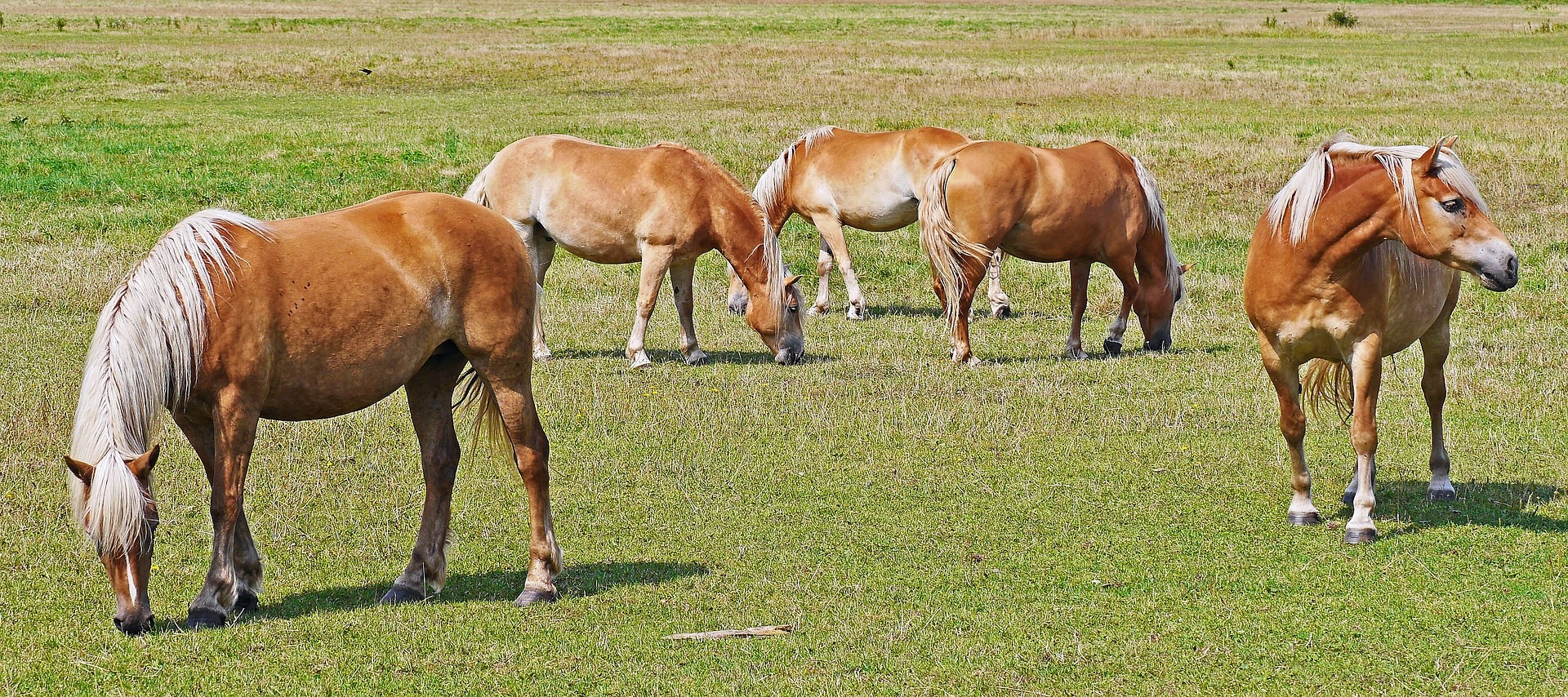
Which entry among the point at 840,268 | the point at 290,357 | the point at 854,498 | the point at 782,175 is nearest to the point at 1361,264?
the point at 854,498

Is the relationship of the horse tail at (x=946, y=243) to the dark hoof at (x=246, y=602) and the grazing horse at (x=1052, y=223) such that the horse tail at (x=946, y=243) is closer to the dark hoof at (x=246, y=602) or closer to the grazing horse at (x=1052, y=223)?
the grazing horse at (x=1052, y=223)

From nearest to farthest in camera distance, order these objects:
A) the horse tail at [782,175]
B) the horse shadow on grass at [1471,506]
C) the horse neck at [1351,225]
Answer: the horse neck at [1351,225]
the horse shadow on grass at [1471,506]
the horse tail at [782,175]

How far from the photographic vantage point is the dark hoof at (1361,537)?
735cm

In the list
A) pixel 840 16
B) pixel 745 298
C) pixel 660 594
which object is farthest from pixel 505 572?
pixel 840 16

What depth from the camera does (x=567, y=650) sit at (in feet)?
19.2

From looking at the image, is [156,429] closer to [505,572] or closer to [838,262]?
[505,572]

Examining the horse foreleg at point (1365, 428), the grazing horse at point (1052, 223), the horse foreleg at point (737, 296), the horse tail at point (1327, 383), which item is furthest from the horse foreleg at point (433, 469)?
the horse foreleg at point (737, 296)

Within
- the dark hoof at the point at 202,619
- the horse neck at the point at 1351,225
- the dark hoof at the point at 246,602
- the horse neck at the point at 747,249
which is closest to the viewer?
the dark hoof at the point at 202,619

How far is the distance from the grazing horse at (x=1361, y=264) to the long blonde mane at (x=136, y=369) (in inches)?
199

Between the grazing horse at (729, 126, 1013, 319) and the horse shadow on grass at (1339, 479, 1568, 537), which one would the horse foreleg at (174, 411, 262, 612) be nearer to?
the horse shadow on grass at (1339, 479, 1568, 537)

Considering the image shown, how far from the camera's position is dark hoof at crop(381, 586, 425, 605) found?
254 inches

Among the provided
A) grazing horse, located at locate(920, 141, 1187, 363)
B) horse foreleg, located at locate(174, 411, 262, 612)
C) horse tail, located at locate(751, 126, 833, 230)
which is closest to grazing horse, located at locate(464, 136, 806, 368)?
grazing horse, located at locate(920, 141, 1187, 363)

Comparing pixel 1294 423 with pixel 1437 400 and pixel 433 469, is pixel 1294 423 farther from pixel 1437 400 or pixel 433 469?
pixel 433 469

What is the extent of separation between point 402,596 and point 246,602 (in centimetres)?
66
